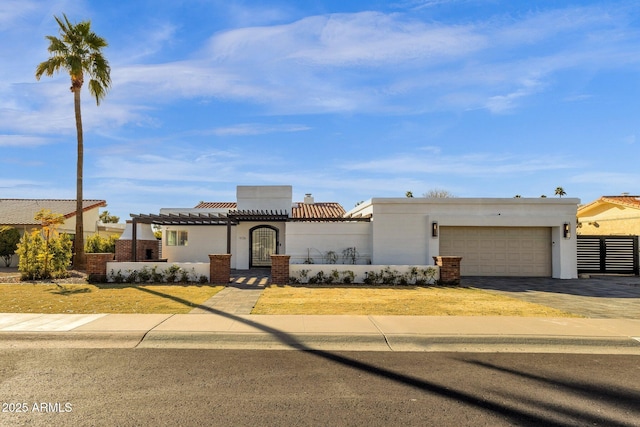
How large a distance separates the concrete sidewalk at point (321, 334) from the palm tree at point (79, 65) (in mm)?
11281

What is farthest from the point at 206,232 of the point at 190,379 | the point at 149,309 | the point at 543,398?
the point at 543,398

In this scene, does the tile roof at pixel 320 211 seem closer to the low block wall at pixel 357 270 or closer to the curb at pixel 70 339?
the low block wall at pixel 357 270

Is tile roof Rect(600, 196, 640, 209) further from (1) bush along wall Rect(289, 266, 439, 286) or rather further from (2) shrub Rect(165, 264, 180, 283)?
(2) shrub Rect(165, 264, 180, 283)

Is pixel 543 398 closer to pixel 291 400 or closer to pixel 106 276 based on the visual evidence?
pixel 291 400

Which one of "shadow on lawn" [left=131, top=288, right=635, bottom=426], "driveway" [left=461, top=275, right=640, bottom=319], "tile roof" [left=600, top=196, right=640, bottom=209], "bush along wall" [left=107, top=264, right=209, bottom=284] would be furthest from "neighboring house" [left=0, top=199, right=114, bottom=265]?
"tile roof" [left=600, top=196, right=640, bottom=209]

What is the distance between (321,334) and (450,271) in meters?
9.10

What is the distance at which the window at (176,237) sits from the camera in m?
22.5

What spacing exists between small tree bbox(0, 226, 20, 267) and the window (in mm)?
9180

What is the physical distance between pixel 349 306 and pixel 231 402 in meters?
5.81

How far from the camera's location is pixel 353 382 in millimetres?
5059

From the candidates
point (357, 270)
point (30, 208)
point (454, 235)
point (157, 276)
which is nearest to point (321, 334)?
point (357, 270)

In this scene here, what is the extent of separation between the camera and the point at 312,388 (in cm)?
484

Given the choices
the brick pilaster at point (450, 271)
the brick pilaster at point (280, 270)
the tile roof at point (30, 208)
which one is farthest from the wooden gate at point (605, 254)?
the tile roof at point (30, 208)

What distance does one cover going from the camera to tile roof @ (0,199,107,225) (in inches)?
978
